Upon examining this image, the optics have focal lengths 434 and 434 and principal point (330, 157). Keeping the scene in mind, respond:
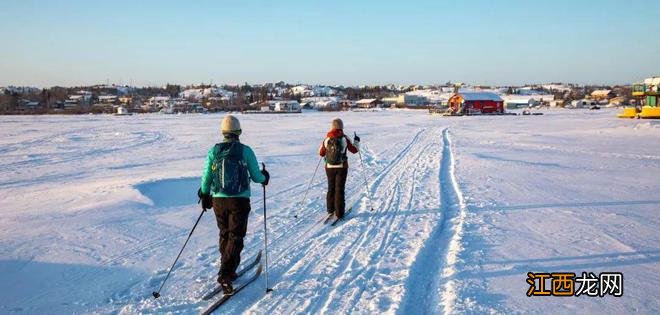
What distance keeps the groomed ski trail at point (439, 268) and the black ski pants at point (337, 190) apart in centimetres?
159

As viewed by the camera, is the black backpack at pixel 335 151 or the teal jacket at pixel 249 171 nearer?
the teal jacket at pixel 249 171

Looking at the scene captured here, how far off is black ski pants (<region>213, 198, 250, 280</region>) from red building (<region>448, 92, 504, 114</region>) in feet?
192

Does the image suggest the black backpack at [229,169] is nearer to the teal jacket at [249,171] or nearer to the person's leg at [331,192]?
the teal jacket at [249,171]

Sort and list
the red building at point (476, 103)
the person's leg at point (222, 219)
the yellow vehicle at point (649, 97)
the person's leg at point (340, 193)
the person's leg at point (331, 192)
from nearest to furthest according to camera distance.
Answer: the person's leg at point (222, 219) < the person's leg at point (340, 193) < the person's leg at point (331, 192) < the yellow vehicle at point (649, 97) < the red building at point (476, 103)

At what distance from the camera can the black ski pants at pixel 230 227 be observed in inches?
171

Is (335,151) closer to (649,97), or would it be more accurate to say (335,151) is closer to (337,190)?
(337,190)

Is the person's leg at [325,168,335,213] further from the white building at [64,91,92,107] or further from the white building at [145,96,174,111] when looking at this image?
the white building at [64,91,92,107]

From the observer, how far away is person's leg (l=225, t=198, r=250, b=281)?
14.3 ft

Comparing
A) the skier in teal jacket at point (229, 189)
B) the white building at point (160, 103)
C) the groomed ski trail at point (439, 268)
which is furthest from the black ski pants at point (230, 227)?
the white building at point (160, 103)

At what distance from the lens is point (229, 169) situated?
14.0ft

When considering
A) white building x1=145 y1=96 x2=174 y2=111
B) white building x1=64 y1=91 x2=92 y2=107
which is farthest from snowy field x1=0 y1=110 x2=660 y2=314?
white building x1=64 y1=91 x2=92 y2=107

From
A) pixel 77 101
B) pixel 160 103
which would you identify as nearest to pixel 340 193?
pixel 160 103

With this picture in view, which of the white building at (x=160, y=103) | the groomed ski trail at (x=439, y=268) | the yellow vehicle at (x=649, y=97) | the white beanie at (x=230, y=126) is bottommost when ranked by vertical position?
the groomed ski trail at (x=439, y=268)

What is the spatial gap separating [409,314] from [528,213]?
4.61 meters
